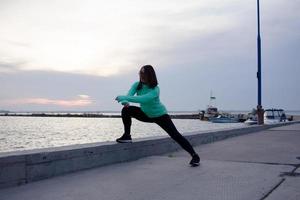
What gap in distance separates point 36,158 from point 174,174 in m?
2.06

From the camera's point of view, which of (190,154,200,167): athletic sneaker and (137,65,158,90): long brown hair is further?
(190,154,200,167): athletic sneaker

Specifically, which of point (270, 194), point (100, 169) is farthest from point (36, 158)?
point (270, 194)

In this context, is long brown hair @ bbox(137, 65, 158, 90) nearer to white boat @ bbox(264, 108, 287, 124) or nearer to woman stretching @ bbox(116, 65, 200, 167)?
woman stretching @ bbox(116, 65, 200, 167)

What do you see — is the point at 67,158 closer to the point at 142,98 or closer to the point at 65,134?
the point at 142,98

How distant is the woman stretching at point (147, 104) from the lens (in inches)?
278

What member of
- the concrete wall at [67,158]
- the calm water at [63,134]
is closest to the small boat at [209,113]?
the calm water at [63,134]

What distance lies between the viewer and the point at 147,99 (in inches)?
278

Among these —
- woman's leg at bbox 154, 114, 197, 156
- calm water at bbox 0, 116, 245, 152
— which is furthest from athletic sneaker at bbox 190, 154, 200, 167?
calm water at bbox 0, 116, 245, 152

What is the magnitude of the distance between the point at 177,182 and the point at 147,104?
5.93ft

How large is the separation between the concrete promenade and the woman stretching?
625mm

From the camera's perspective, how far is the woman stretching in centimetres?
707

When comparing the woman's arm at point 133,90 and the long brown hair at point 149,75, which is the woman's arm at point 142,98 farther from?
the woman's arm at point 133,90

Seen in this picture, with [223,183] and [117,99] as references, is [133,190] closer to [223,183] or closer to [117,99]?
[223,183]

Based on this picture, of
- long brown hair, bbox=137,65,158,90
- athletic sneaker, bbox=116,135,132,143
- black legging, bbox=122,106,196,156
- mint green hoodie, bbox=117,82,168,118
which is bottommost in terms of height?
athletic sneaker, bbox=116,135,132,143
